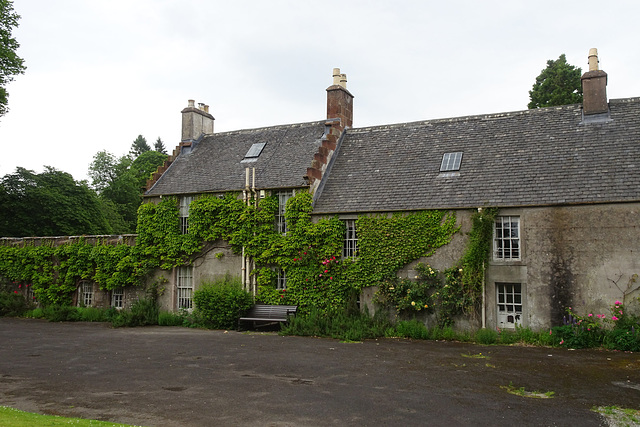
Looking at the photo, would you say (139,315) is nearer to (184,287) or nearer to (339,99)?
(184,287)

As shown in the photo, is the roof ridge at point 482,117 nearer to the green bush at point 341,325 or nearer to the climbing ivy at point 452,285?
the climbing ivy at point 452,285

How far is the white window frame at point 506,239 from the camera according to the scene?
17.1 meters

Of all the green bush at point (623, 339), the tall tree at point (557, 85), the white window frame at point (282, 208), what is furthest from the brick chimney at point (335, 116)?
the tall tree at point (557, 85)

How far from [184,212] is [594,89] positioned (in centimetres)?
1778

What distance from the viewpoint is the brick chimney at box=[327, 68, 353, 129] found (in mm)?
24062

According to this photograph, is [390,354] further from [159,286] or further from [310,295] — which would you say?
[159,286]

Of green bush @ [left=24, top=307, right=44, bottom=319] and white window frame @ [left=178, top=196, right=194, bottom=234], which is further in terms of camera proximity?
green bush @ [left=24, top=307, right=44, bottom=319]

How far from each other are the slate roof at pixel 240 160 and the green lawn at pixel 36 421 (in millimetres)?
14150

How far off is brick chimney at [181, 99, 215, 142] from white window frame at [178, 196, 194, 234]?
4.94m

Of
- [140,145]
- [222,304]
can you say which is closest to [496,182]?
[222,304]

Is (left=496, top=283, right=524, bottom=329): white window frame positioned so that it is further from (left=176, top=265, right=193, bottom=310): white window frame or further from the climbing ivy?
(left=176, top=265, right=193, bottom=310): white window frame

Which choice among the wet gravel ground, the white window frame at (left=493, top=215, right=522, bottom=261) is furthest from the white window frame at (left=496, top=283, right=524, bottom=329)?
the wet gravel ground

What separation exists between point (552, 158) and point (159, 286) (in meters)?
17.3

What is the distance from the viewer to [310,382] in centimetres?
1068
